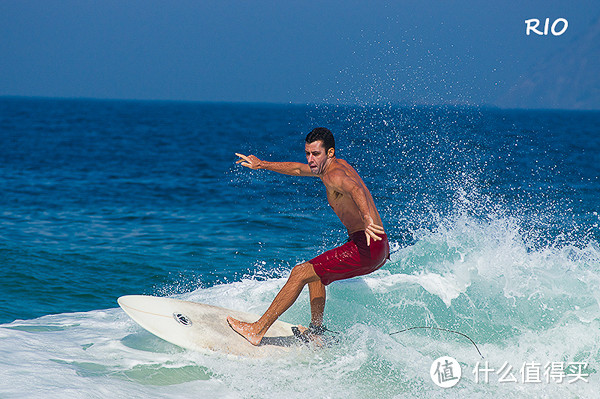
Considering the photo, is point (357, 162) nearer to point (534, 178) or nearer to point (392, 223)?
point (534, 178)

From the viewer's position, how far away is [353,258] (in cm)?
560

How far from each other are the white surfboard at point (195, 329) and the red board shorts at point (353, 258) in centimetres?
87

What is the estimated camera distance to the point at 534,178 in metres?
22.6

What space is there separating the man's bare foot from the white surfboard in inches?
2.0

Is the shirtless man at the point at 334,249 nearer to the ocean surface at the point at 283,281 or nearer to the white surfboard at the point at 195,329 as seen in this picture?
the white surfboard at the point at 195,329

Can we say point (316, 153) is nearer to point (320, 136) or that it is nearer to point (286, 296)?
point (320, 136)

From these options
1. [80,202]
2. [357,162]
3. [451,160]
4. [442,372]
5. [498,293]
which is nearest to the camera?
[442,372]

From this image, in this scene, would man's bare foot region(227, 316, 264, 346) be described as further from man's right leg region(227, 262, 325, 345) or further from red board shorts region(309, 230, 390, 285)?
red board shorts region(309, 230, 390, 285)

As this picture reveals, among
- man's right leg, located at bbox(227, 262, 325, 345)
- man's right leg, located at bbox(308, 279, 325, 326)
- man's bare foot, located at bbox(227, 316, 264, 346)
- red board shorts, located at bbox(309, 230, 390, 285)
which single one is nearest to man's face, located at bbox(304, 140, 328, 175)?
red board shorts, located at bbox(309, 230, 390, 285)

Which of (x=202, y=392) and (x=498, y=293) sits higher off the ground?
(x=498, y=293)

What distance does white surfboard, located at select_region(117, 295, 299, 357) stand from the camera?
5.72 meters

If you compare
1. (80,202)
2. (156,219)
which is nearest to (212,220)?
(156,219)

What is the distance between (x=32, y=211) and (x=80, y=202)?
156 cm

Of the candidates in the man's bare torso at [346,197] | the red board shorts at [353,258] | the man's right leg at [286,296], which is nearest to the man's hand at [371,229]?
the man's bare torso at [346,197]
